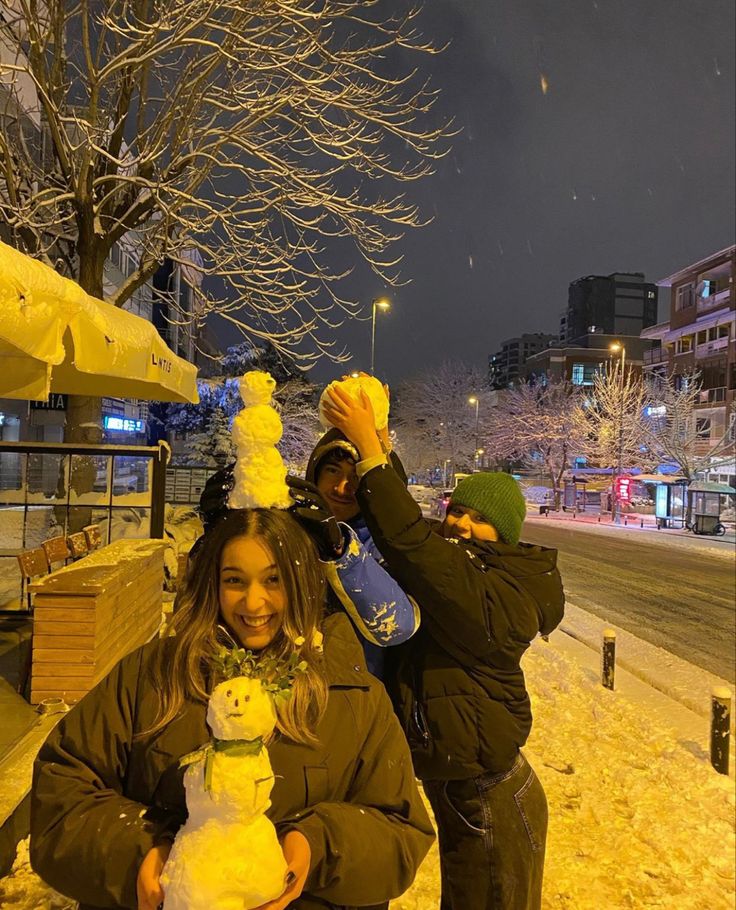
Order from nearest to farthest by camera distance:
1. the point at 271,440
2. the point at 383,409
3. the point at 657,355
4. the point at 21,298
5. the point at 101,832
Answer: the point at 101,832 < the point at 271,440 < the point at 383,409 < the point at 21,298 < the point at 657,355

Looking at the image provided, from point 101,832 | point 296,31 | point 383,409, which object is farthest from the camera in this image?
point 296,31

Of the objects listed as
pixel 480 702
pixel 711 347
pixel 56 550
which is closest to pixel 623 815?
pixel 480 702

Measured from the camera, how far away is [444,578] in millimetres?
1782

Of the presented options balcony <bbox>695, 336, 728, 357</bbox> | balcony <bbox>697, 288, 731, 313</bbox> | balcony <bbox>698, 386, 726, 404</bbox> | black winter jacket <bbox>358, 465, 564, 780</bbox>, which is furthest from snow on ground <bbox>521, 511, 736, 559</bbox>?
black winter jacket <bbox>358, 465, 564, 780</bbox>

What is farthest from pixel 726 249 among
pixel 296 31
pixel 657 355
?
pixel 296 31

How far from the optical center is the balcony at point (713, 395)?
40.7m

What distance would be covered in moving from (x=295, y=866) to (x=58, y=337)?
10.1 ft

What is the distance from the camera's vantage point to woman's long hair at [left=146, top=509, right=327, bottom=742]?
4.66 ft

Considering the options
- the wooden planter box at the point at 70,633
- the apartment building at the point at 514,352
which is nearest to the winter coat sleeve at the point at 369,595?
the wooden planter box at the point at 70,633

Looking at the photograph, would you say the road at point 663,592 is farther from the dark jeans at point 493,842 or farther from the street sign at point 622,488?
the street sign at point 622,488

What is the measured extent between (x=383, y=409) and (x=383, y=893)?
1275mm

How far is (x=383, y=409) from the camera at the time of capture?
1.98 meters

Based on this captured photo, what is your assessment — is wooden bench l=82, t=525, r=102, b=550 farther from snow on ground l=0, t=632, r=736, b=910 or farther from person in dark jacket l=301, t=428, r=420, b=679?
person in dark jacket l=301, t=428, r=420, b=679

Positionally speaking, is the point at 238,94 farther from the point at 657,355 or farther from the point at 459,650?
the point at 657,355
